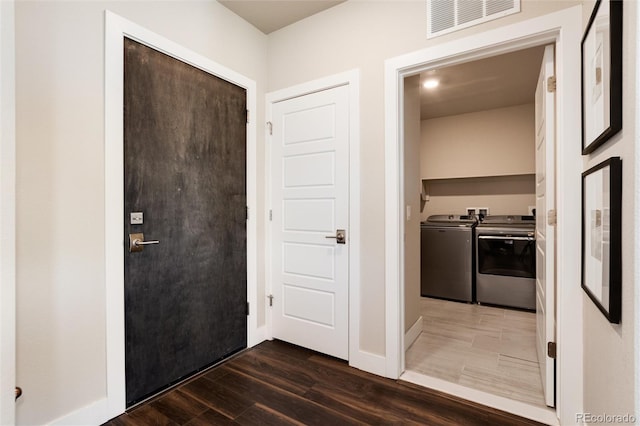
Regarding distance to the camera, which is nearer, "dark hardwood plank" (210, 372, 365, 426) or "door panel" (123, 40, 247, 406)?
"dark hardwood plank" (210, 372, 365, 426)

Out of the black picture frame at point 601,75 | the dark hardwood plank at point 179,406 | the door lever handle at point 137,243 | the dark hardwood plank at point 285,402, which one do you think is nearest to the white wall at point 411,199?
the dark hardwood plank at point 285,402

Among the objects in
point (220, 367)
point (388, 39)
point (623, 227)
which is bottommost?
point (220, 367)

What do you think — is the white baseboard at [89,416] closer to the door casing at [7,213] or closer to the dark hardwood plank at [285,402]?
the door casing at [7,213]

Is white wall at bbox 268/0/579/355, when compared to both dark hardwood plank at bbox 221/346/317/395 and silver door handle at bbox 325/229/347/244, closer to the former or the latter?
silver door handle at bbox 325/229/347/244

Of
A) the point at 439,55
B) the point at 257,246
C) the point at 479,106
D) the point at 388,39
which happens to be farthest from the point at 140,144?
the point at 479,106

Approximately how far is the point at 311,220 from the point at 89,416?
71.1 inches

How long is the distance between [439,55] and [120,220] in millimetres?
2205

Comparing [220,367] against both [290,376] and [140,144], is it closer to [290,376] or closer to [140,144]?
[290,376]

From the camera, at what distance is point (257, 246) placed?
8.87 ft

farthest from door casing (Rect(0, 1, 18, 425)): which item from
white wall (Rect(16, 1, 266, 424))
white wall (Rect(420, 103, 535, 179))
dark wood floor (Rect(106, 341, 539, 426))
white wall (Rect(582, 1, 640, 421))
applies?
white wall (Rect(420, 103, 535, 179))

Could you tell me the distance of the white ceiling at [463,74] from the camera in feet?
7.96

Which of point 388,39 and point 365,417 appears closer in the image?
point 365,417

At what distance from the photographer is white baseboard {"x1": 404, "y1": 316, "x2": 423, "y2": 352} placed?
256 centimetres

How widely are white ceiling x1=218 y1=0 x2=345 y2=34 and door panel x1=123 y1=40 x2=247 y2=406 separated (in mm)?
601
